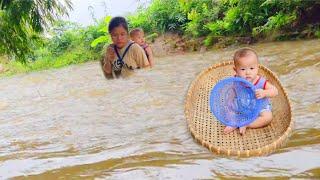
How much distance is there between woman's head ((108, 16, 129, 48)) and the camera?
539 centimetres

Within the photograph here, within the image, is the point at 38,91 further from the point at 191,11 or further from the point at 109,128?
the point at 191,11

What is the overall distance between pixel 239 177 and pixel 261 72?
177 cm

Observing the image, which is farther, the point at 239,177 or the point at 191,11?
the point at 191,11

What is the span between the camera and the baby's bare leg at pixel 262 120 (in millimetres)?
4074

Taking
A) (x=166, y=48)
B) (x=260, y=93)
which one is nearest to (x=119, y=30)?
(x=260, y=93)

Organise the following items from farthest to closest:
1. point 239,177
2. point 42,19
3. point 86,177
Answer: point 42,19 → point 86,177 → point 239,177

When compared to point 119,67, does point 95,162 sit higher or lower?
lower

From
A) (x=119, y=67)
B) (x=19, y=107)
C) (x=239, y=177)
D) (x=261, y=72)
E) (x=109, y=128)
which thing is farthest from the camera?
(x=19, y=107)

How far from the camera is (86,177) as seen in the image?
11.1 feet

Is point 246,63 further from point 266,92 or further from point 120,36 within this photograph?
point 120,36

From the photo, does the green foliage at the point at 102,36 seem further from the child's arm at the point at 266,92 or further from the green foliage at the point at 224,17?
the child's arm at the point at 266,92

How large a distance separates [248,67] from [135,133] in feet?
4.19

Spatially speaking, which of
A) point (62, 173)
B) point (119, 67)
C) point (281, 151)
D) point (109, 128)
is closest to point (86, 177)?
point (62, 173)

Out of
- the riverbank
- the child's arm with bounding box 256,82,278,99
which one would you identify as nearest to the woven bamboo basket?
the child's arm with bounding box 256,82,278,99
